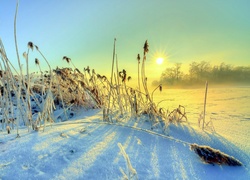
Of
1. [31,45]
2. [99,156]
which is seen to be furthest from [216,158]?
[31,45]

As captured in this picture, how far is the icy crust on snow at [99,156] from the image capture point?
97cm

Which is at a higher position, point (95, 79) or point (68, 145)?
point (95, 79)

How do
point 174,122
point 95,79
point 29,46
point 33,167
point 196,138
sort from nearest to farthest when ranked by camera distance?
point 33,167, point 196,138, point 29,46, point 174,122, point 95,79

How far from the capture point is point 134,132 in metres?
1.53

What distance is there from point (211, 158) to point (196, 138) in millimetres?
458

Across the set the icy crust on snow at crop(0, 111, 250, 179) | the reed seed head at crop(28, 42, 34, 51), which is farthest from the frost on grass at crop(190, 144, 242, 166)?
the reed seed head at crop(28, 42, 34, 51)

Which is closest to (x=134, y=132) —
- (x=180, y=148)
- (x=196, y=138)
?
(x=180, y=148)

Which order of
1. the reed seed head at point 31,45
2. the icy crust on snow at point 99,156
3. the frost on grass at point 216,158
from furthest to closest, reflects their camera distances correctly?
1. the reed seed head at point 31,45
2. the frost on grass at point 216,158
3. the icy crust on snow at point 99,156

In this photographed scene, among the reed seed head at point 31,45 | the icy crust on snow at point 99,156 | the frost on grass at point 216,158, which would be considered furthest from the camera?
the reed seed head at point 31,45

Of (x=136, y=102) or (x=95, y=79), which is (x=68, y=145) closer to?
(x=136, y=102)

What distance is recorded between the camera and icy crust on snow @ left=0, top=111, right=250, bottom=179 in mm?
969

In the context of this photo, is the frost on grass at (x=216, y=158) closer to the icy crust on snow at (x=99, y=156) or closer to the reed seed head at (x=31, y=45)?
the icy crust on snow at (x=99, y=156)

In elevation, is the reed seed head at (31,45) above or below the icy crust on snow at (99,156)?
above

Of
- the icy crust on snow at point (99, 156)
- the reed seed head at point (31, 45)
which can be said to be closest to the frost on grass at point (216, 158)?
the icy crust on snow at point (99, 156)
